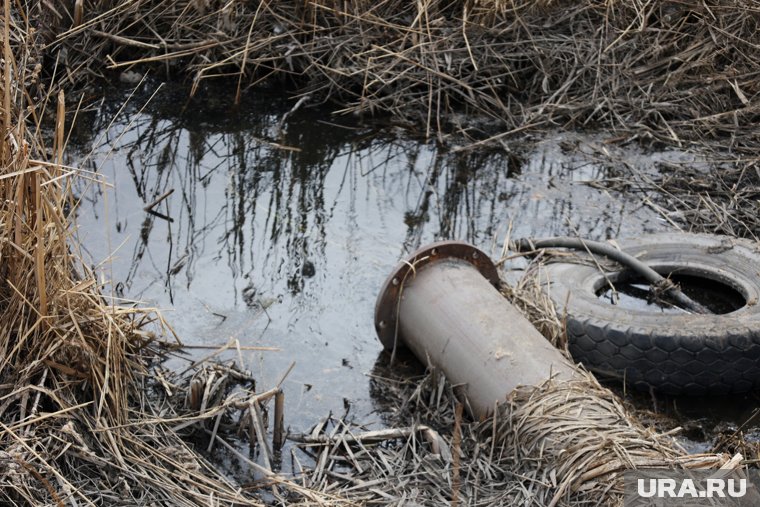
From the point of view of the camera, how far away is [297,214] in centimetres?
660

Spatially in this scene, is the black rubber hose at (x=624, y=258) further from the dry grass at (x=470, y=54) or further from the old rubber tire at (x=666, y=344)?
the dry grass at (x=470, y=54)

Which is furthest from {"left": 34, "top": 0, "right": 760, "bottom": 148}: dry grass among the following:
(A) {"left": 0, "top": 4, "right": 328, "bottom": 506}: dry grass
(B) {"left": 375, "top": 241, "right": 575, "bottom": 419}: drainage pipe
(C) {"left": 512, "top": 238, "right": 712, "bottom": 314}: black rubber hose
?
(A) {"left": 0, "top": 4, "right": 328, "bottom": 506}: dry grass

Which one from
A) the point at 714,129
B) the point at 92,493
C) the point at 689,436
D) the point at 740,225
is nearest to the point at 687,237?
the point at 740,225

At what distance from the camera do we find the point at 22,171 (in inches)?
145

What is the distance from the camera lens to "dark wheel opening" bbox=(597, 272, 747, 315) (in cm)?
559

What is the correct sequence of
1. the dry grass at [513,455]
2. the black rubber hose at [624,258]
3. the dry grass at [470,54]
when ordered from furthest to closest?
the dry grass at [470,54], the black rubber hose at [624,258], the dry grass at [513,455]

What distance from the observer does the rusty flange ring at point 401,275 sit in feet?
16.5

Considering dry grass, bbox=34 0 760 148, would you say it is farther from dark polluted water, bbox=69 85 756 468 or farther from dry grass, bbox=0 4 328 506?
dry grass, bbox=0 4 328 506

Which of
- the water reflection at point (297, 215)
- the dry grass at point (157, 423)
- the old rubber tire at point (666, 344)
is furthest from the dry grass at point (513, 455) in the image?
the old rubber tire at point (666, 344)

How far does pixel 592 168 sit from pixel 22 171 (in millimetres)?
4574

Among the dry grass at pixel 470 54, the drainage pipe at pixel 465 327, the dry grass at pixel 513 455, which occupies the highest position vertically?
the dry grass at pixel 470 54

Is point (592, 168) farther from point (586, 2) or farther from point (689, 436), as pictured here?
point (689, 436)

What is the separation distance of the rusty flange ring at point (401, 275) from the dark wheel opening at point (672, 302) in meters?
0.95

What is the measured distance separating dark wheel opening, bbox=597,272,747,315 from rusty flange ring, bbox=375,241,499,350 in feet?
3.11
